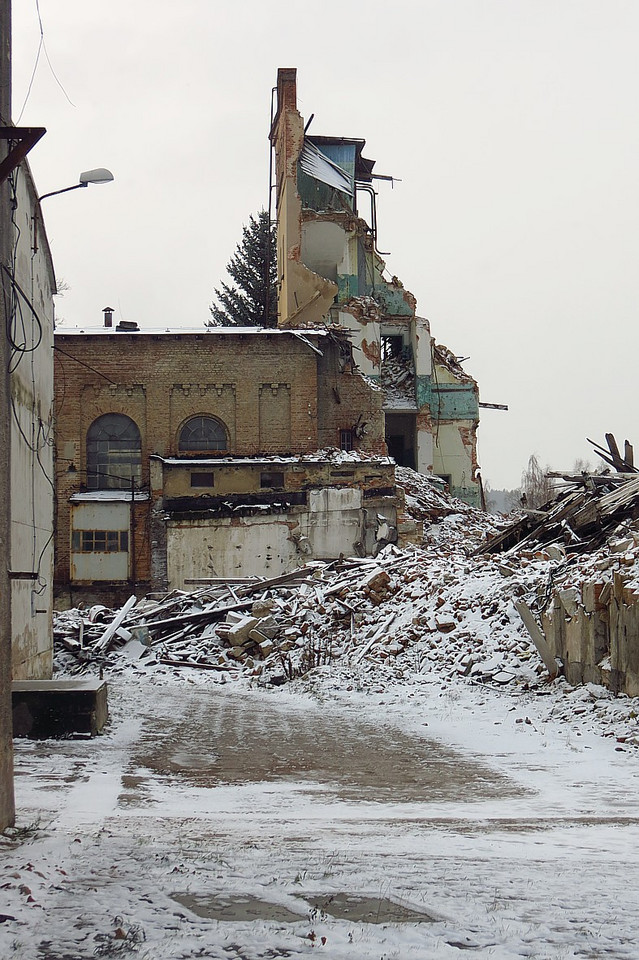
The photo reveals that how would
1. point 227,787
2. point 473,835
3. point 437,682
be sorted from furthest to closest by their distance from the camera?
1. point 437,682
2. point 227,787
3. point 473,835

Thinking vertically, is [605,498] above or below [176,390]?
below

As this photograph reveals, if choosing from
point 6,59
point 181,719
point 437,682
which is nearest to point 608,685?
point 437,682

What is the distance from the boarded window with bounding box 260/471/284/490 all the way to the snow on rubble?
8.54 m

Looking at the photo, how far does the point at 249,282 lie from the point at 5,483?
54413mm

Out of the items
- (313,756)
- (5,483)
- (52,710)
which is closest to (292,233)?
(52,710)

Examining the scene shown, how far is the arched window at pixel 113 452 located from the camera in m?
34.9

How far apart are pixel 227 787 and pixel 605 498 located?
12.2 meters

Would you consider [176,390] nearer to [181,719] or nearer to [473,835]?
[181,719]

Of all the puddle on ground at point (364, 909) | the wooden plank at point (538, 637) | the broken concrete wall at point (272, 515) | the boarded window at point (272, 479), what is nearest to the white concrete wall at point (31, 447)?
the wooden plank at point (538, 637)

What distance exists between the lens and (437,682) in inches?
630

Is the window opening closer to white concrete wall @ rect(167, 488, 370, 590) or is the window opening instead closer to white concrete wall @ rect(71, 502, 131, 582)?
white concrete wall @ rect(167, 488, 370, 590)

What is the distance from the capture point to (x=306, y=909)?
4941 millimetres

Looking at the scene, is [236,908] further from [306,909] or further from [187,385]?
[187,385]

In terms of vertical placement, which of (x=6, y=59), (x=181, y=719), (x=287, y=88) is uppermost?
(x=287, y=88)
